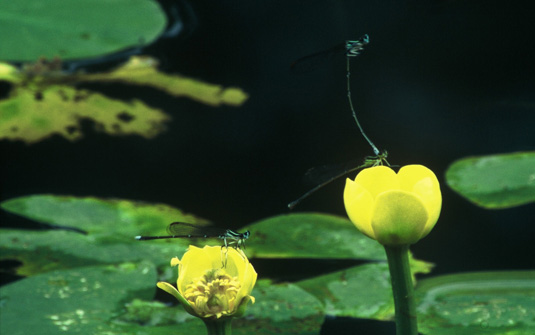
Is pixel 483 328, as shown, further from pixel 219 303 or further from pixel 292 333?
pixel 219 303

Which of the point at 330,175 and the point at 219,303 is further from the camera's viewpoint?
the point at 330,175

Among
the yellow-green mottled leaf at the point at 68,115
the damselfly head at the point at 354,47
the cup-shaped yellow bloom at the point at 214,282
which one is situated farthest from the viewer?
the yellow-green mottled leaf at the point at 68,115

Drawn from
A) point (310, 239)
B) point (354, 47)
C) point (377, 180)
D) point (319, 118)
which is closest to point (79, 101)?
point (319, 118)

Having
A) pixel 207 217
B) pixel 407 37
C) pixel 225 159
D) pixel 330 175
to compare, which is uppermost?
pixel 407 37

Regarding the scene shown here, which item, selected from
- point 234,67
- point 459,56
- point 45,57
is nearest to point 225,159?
point 234,67

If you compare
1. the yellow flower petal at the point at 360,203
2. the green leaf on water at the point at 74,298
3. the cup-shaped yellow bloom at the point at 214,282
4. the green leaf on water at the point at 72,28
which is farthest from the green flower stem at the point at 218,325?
the green leaf on water at the point at 72,28

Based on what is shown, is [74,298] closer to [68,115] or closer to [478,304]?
[478,304]

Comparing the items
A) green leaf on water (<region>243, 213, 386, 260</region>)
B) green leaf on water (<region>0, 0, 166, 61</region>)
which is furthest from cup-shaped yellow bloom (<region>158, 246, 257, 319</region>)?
green leaf on water (<region>0, 0, 166, 61</region>)

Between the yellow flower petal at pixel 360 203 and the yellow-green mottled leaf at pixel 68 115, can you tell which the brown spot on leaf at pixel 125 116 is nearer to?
the yellow-green mottled leaf at pixel 68 115
